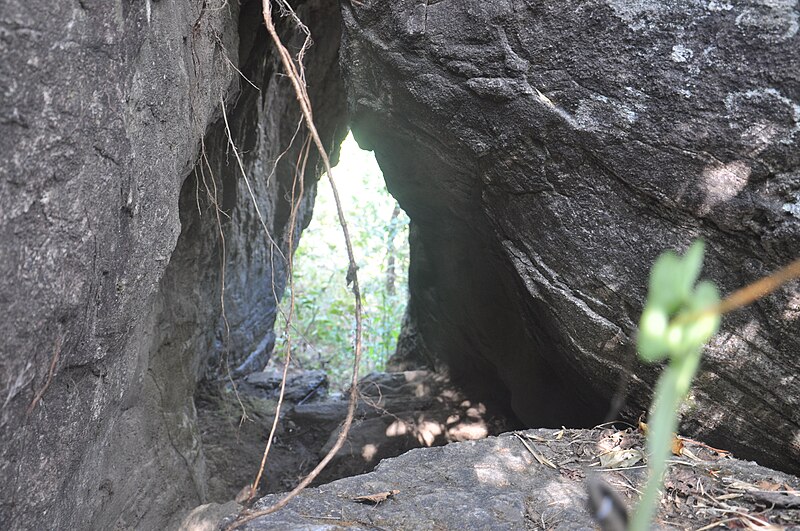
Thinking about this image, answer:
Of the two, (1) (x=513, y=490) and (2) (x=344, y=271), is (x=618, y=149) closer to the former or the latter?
(1) (x=513, y=490)

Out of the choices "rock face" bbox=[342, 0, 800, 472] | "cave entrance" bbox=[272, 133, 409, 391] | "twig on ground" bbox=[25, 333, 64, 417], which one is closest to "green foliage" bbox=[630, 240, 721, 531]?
"twig on ground" bbox=[25, 333, 64, 417]

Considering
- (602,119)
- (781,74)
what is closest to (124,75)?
(602,119)

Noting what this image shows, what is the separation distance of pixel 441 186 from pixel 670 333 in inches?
121

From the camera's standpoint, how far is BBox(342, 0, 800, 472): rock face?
2064 millimetres

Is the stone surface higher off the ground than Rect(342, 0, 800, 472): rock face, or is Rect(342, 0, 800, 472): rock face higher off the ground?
Rect(342, 0, 800, 472): rock face

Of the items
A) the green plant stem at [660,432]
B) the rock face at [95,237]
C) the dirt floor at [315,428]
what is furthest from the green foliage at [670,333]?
the dirt floor at [315,428]

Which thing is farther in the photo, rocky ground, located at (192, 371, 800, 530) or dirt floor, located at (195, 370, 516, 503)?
dirt floor, located at (195, 370, 516, 503)

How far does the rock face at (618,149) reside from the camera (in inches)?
81.3

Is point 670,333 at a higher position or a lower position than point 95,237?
higher

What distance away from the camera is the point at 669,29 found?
2143mm

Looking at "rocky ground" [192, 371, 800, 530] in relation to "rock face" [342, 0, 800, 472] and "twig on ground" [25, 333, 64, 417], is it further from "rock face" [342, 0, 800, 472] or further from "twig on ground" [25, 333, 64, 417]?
"twig on ground" [25, 333, 64, 417]

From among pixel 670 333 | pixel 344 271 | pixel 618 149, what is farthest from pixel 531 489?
pixel 344 271

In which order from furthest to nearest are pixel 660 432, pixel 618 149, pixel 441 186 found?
pixel 441 186, pixel 618 149, pixel 660 432

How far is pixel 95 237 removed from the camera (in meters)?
1.68
